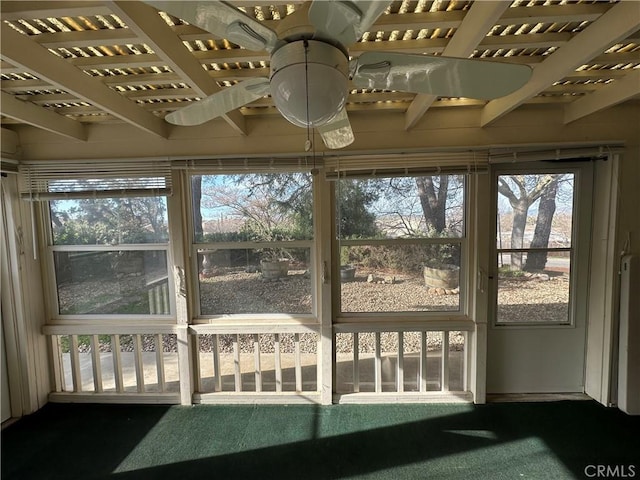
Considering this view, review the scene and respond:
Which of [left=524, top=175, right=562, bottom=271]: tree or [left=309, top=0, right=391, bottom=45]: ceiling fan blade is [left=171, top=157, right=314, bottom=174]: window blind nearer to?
[left=309, top=0, right=391, bottom=45]: ceiling fan blade

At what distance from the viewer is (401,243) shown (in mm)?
2461

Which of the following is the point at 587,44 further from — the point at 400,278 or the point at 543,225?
the point at 400,278

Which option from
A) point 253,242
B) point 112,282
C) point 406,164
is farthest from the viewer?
point 112,282

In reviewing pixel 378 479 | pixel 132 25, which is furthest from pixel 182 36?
pixel 378 479

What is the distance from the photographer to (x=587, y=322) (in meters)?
2.50

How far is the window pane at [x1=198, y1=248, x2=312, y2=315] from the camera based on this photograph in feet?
8.31

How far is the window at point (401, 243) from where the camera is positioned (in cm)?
243

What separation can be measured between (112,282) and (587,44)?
3232 mm

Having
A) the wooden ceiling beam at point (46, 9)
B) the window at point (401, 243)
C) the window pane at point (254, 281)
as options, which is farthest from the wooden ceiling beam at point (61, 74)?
the window at point (401, 243)

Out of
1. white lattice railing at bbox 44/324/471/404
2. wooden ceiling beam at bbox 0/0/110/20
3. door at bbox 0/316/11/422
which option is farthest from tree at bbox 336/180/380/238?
door at bbox 0/316/11/422

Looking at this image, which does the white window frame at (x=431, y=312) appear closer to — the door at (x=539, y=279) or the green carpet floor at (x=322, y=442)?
the door at (x=539, y=279)

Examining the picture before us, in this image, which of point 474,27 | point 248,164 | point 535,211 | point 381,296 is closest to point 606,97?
point 535,211

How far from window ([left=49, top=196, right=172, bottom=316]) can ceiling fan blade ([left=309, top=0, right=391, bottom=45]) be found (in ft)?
6.93

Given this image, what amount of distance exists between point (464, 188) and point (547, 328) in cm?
128
